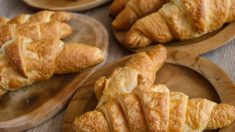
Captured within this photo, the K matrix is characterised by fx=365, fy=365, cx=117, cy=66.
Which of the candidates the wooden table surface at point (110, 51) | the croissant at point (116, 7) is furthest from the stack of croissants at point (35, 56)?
the croissant at point (116, 7)

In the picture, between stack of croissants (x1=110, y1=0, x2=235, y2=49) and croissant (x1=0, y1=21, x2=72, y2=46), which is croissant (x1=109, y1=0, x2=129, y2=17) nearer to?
stack of croissants (x1=110, y1=0, x2=235, y2=49)

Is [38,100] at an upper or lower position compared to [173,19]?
lower

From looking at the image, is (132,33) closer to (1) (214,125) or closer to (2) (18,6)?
(1) (214,125)

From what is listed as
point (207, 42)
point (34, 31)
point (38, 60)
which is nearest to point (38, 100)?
point (38, 60)

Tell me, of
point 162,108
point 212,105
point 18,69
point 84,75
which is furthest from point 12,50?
point 212,105

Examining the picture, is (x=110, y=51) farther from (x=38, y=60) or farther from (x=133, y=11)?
(x=38, y=60)

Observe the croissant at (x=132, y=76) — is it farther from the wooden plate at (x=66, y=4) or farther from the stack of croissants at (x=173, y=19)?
the wooden plate at (x=66, y=4)

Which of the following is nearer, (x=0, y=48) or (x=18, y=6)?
(x=0, y=48)
